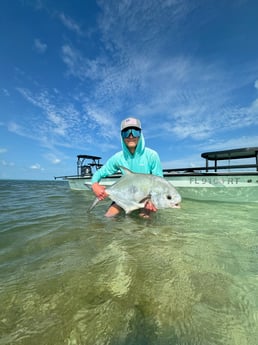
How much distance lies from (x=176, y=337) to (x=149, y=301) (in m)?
0.32

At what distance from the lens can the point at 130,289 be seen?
151 cm

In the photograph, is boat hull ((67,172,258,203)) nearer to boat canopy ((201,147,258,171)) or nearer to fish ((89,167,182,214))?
boat canopy ((201,147,258,171))

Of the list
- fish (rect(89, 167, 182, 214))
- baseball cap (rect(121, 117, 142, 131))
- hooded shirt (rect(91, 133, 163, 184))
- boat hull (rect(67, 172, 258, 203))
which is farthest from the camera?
boat hull (rect(67, 172, 258, 203))

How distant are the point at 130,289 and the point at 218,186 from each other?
6.05 metres

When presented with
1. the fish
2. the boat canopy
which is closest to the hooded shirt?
the fish

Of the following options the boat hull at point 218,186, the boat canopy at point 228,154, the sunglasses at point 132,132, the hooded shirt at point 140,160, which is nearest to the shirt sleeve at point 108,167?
the hooded shirt at point 140,160

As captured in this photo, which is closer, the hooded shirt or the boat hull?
the hooded shirt

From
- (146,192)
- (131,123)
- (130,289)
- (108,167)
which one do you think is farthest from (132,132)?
(130,289)

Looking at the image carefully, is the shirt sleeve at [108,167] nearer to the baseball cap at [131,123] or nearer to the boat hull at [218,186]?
the baseball cap at [131,123]

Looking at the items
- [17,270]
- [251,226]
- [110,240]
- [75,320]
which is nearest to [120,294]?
[75,320]

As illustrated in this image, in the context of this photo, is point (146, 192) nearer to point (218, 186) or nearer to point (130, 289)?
point (130, 289)

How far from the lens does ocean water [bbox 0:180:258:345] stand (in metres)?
1.09

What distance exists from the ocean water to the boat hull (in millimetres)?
3534

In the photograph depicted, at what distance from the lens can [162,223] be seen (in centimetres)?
369
